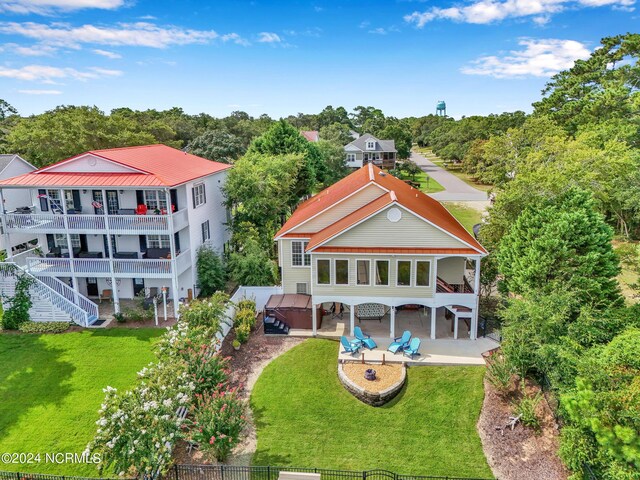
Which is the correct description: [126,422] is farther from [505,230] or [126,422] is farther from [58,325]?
[505,230]

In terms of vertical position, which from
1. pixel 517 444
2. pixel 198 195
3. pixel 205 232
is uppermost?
pixel 198 195

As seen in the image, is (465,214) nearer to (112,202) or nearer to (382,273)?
(382,273)

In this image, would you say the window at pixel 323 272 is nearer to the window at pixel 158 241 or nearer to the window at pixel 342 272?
the window at pixel 342 272

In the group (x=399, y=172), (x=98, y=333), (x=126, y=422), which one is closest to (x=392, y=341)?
(x=126, y=422)

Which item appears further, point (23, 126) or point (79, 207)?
point (23, 126)

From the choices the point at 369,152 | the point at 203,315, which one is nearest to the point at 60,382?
the point at 203,315

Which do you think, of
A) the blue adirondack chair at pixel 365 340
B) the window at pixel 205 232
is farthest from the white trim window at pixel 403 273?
the window at pixel 205 232

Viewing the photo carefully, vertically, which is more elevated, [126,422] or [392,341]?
[126,422]
